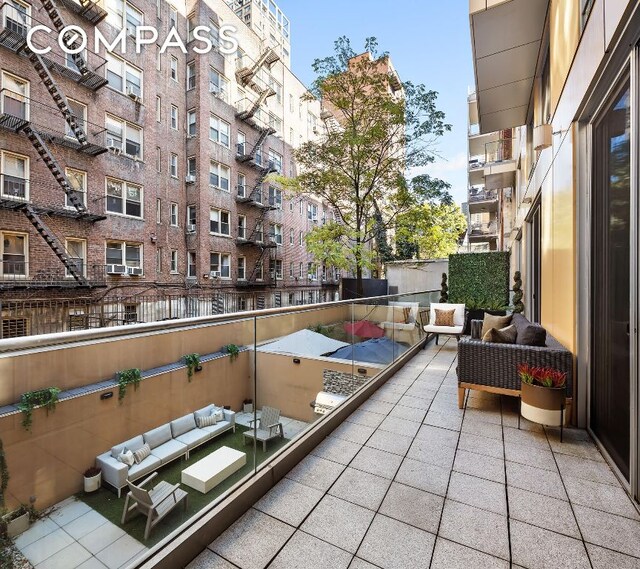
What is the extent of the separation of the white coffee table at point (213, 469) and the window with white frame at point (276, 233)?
17859 mm

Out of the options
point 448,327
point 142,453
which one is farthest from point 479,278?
point 142,453

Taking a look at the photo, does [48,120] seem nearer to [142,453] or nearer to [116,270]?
[116,270]

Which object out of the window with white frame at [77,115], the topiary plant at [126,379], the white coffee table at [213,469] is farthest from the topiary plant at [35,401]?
the window with white frame at [77,115]

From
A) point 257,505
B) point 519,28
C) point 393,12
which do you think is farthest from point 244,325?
point 393,12

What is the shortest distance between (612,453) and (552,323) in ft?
6.28

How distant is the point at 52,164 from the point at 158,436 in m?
11.7

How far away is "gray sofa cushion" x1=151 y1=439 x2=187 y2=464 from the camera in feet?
5.22

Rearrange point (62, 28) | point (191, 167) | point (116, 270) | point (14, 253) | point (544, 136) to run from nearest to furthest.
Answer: point (544, 136) < point (14, 253) < point (62, 28) < point (116, 270) < point (191, 167)

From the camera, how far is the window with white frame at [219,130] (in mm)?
15720

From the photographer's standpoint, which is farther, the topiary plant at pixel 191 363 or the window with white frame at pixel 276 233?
the window with white frame at pixel 276 233

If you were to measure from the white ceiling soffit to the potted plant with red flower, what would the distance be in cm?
482

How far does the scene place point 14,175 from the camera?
946 centimetres

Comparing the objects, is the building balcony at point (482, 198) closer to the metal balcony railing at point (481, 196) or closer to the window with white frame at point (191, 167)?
the metal balcony railing at point (481, 196)

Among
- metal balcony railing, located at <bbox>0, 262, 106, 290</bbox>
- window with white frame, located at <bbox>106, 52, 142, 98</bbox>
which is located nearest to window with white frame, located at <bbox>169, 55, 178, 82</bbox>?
window with white frame, located at <bbox>106, 52, 142, 98</bbox>
